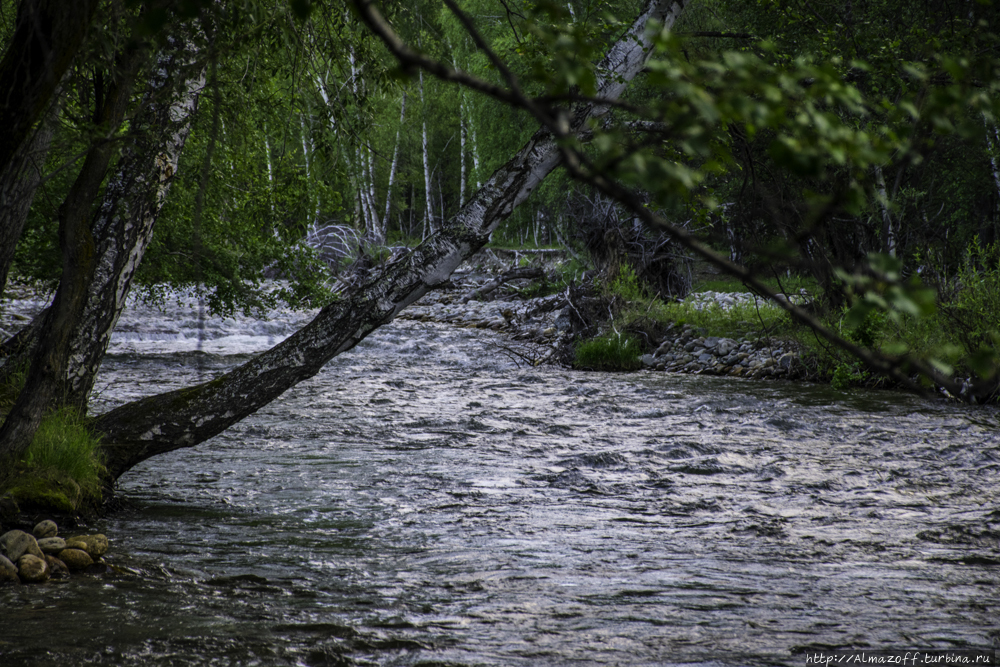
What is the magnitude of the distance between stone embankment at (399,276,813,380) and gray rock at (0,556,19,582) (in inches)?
304

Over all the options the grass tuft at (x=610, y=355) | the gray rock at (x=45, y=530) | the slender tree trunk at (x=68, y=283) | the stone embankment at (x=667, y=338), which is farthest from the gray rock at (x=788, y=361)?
the gray rock at (x=45, y=530)

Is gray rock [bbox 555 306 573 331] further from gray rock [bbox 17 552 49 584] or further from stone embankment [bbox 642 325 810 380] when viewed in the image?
gray rock [bbox 17 552 49 584]

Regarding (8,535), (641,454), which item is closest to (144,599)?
(8,535)

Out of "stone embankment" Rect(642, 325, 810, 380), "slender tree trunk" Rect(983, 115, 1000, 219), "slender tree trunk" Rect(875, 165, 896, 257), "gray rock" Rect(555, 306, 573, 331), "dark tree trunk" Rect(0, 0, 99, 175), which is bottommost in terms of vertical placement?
"stone embankment" Rect(642, 325, 810, 380)

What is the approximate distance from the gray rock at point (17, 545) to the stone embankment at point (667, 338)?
759cm

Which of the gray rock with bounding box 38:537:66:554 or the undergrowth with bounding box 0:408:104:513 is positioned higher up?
the undergrowth with bounding box 0:408:104:513

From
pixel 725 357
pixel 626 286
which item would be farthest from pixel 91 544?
pixel 626 286

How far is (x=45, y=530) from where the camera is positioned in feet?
14.4

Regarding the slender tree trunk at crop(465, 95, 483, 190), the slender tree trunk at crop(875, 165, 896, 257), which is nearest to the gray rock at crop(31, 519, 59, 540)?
the slender tree trunk at crop(875, 165, 896, 257)

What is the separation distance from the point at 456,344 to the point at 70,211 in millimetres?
14445

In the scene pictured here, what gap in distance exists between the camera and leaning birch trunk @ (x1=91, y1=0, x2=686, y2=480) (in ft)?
17.8

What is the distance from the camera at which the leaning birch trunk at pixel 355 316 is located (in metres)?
5.42

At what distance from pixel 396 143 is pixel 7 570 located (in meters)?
5.13

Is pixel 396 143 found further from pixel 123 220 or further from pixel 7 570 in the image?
pixel 7 570
